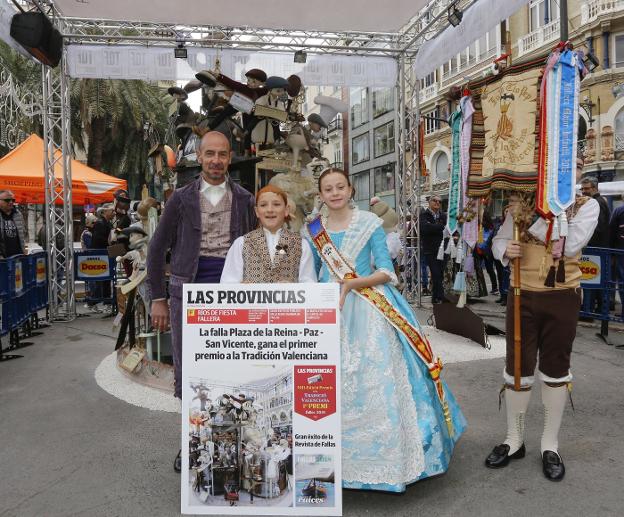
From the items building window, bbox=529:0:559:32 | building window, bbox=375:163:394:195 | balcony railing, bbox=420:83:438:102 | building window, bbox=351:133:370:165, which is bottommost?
building window, bbox=375:163:394:195

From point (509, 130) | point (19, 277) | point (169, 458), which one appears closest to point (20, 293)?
point (19, 277)

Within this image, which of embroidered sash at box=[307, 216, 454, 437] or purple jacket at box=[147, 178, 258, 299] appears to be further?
purple jacket at box=[147, 178, 258, 299]

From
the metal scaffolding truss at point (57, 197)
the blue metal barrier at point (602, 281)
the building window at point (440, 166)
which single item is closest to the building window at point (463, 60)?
the building window at point (440, 166)

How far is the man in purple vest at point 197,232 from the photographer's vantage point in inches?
126

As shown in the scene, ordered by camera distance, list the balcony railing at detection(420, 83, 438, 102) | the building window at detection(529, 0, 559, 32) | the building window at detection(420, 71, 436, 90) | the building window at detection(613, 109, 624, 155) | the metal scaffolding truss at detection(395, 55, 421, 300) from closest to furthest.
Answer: the metal scaffolding truss at detection(395, 55, 421, 300) → the building window at detection(613, 109, 624, 155) → the building window at detection(529, 0, 559, 32) → the balcony railing at detection(420, 83, 438, 102) → the building window at detection(420, 71, 436, 90)

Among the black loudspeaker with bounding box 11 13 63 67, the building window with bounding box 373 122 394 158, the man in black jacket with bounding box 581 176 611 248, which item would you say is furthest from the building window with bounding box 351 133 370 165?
the black loudspeaker with bounding box 11 13 63 67

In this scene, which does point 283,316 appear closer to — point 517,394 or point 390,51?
point 517,394

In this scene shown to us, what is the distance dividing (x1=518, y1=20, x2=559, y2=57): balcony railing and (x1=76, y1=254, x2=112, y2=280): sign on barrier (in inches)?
852

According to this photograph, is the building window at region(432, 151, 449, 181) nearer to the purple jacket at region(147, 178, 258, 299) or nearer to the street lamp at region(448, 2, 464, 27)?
the street lamp at region(448, 2, 464, 27)

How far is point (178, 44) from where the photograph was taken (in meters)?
8.80

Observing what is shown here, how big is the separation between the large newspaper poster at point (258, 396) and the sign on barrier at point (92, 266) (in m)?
7.87

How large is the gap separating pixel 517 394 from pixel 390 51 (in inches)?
306

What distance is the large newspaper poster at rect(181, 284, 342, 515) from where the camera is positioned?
99.8 inches

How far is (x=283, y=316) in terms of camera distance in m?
2.58
